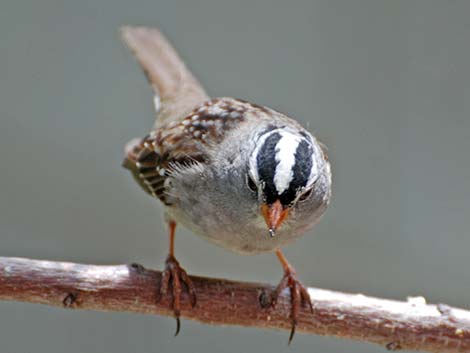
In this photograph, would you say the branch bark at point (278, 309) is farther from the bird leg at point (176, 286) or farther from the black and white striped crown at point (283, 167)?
the black and white striped crown at point (283, 167)

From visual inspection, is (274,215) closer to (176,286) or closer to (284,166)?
(284,166)

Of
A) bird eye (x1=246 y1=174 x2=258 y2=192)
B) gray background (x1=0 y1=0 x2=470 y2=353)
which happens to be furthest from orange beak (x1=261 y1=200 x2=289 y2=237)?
gray background (x1=0 y1=0 x2=470 y2=353)

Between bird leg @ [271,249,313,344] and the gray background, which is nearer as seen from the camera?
bird leg @ [271,249,313,344]

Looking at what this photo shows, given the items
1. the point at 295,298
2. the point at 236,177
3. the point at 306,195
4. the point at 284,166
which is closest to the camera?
the point at 284,166

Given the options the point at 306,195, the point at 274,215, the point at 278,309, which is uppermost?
the point at 306,195

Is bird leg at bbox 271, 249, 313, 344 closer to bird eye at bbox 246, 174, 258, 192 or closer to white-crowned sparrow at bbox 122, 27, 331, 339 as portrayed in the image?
white-crowned sparrow at bbox 122, 27, 331, 339

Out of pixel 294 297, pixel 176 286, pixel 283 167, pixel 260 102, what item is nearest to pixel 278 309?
pixel 294 297

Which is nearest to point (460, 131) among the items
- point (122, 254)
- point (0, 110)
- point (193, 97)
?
point (193, 97)
